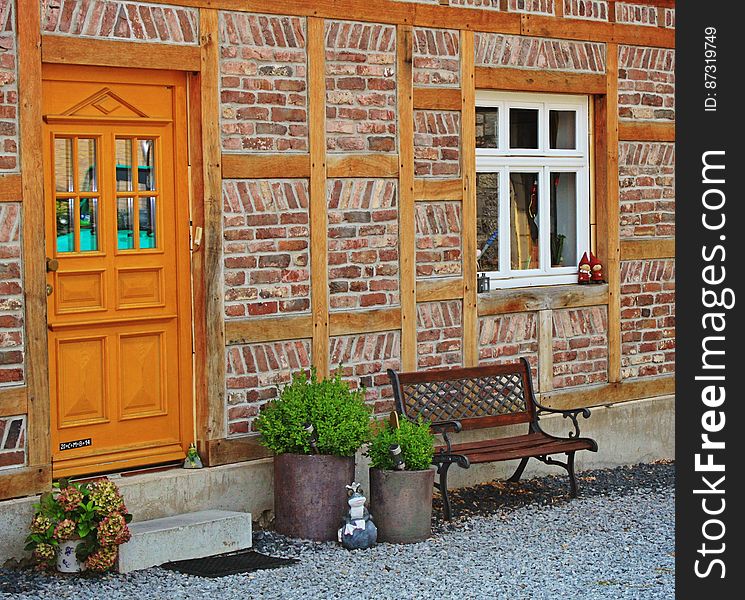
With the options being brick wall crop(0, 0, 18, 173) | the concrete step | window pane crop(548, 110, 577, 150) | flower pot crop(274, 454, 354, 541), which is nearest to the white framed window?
window pane crop(548, 110, 577, 150)

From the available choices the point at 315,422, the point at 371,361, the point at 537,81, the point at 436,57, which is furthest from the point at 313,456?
the point at 537,81

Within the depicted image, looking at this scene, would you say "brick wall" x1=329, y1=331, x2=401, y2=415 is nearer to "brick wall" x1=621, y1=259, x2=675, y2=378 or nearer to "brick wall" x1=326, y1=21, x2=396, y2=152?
"brick wall" x1=326, y1=21, x2=396, y2=152

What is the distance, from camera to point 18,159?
7.10 metres

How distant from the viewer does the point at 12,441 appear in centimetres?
713

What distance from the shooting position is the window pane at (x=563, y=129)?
396 inches

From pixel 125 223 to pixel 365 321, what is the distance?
1.75m

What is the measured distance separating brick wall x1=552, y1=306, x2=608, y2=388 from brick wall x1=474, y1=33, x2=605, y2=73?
1809 millimetres

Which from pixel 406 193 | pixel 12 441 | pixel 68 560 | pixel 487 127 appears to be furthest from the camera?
pixel 487 127

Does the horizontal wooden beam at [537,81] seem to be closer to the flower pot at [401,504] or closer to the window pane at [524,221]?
the window pane at [524,221]

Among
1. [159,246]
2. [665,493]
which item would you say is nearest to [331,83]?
[159,246]

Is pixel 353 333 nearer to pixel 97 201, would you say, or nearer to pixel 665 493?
pixel 97 201

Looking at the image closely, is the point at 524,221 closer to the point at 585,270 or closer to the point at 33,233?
the point at 585,270
